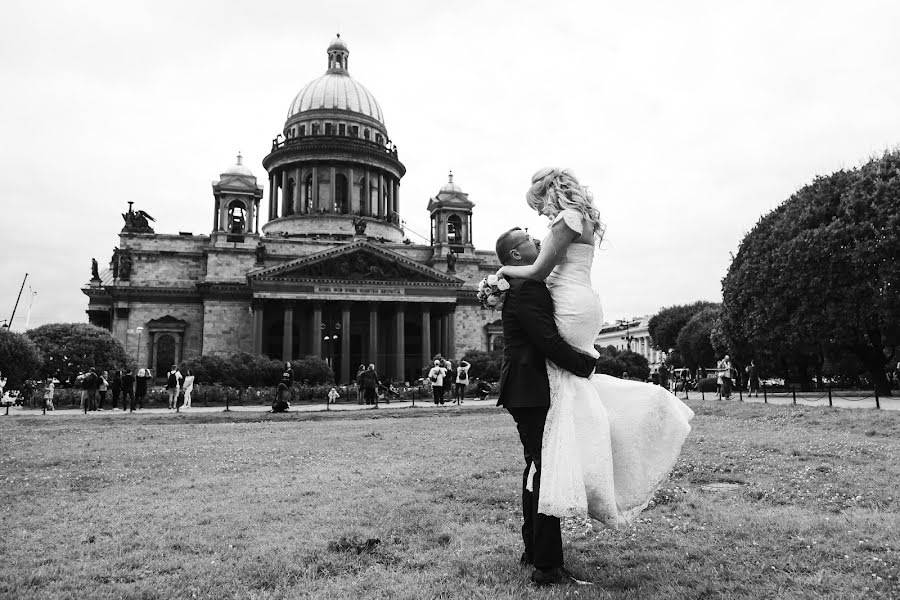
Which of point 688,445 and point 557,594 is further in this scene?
point 688,445

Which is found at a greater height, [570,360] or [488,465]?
[570,360]

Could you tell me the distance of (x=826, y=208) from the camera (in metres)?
33.9

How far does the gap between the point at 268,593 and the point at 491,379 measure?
4515 centimetres

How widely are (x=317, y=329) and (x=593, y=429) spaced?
174ft

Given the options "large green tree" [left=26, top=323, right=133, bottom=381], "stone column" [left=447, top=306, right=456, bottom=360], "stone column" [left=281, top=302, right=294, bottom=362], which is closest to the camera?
"large green tree" [left=26, top=323, right=133, bottom=381]

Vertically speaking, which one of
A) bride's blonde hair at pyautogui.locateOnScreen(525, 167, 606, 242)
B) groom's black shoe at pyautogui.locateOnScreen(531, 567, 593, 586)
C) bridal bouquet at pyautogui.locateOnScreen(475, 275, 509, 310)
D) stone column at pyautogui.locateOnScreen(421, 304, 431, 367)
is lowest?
groom's black shoe at pyautogui.locateOnScreen(531, 567, 593, 586)

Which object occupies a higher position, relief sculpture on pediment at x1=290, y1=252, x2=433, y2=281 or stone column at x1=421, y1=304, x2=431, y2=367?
relief sculpture on pediment at x1=290, y1=252, x2=433, y2=281

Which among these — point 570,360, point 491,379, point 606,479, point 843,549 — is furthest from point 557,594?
point 491,379

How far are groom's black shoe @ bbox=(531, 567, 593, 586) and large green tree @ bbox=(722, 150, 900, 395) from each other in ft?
100

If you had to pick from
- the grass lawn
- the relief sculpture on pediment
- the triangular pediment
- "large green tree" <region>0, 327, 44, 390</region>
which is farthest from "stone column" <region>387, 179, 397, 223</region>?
the grass lawn

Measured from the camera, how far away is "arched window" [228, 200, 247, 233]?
62.9 m

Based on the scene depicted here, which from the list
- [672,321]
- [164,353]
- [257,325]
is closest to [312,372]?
[257,325]

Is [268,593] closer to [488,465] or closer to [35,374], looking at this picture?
[488,465]

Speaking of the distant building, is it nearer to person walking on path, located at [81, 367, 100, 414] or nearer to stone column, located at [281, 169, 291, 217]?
stone column, located at [281, 169, 291, 217]
